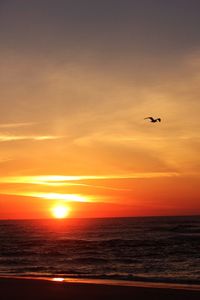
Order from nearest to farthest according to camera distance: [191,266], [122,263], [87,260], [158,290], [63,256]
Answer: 1. [158,290]
2. [191,266]
3. [122,263]
4. [87,260]
5. [63,256]

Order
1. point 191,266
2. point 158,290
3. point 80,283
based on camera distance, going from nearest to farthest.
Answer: point 158,290 → point 80,283 → point 191,266

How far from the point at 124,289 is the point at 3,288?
12.5 ft

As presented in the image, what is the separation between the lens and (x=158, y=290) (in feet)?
45.1

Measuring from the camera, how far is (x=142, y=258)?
3841cm

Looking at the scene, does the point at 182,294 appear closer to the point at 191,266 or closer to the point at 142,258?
the point at 191,266

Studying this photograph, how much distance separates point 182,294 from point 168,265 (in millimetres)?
20406

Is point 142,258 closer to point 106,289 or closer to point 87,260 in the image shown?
point 87,260

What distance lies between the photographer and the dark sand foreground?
12789mm

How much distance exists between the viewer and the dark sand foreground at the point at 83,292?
1279 centimetres

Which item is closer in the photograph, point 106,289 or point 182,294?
point 182,294

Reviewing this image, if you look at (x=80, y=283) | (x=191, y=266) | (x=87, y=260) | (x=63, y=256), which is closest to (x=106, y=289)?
(x=80, y=283)

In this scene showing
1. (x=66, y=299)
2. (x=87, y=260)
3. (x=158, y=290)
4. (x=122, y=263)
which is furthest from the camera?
(x=87, y=260)

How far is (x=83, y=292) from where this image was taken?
13555 millimetres

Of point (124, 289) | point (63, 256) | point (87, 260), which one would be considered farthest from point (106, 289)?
point (63, 256)
